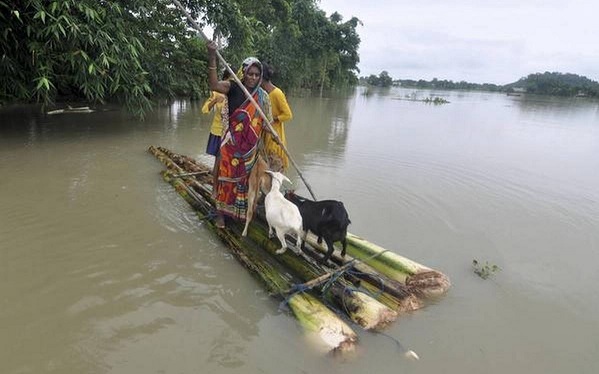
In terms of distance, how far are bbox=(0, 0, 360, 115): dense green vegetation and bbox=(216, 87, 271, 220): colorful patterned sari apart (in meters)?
3.63

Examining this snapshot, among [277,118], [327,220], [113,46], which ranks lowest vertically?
[327,220]

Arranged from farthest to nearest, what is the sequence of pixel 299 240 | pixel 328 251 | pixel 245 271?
pixel 245 271 → pixel 299 240 → pixel 328 251

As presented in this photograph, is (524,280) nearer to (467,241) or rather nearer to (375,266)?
(467,241)

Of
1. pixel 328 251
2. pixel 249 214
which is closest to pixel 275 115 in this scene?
pixel 249 214

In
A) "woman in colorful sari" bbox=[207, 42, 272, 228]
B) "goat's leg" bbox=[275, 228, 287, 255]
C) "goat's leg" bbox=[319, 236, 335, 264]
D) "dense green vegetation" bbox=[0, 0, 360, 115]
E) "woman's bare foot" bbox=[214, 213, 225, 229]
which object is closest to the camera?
"goat's leg" bbox=[319, 236, 335, 264]

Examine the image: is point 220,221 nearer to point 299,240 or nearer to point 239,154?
point 239,154

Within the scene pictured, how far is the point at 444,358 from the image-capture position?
2.75m

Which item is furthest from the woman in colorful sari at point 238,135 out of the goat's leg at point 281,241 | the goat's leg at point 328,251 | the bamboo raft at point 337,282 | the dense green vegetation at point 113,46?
the dense green vegetation at point 113,46

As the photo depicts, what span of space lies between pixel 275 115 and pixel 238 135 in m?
0.52

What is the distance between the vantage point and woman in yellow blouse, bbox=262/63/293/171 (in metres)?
3.87

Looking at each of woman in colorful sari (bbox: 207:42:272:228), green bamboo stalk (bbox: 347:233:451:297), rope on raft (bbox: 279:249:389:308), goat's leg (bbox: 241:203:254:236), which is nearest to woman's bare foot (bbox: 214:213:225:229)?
woman in colorful sari (bbox: 207:42:272:228)

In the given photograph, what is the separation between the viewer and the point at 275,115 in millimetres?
4137

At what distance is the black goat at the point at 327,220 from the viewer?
3.22 meters

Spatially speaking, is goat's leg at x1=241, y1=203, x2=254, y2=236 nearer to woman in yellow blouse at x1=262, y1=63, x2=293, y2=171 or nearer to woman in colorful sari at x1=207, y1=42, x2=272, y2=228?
woman in colorful sari at x1=207, y1=42, x2=272, y2=228
